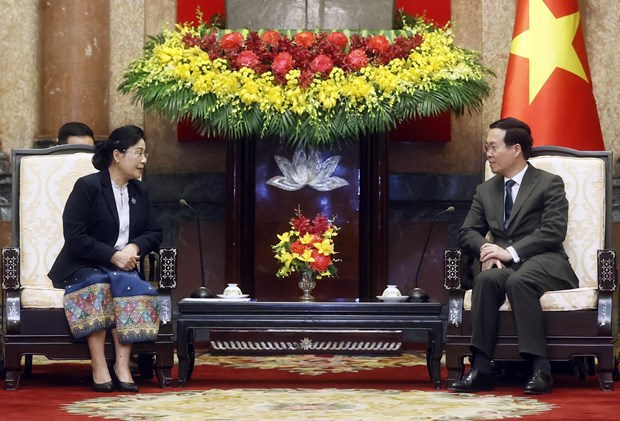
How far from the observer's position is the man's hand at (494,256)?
21.4 feet

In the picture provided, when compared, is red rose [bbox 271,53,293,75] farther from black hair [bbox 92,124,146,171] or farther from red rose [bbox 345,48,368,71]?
black hair [bbox 92,124,146,171]

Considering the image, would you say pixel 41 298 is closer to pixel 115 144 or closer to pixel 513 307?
pixel 115 144

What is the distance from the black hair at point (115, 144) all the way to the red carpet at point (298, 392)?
1.11 m

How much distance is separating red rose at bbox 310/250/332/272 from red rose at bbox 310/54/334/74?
1283 millimetres

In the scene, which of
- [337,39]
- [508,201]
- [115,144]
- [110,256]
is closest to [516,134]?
[508,201]

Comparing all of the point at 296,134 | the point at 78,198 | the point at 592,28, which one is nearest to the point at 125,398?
the point at 78,198

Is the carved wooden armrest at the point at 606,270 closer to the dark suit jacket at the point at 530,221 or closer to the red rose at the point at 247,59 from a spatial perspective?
the dark suit jacket at the point at 530,221

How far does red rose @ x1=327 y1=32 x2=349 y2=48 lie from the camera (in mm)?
7672

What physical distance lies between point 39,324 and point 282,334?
1183mm

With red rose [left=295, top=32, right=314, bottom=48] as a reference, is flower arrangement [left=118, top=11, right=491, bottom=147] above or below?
below

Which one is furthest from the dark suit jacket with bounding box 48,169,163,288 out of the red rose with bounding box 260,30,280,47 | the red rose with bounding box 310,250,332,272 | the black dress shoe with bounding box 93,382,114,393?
the red rose with bounding box 260,30,280,47

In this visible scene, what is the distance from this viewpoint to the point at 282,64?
Answer: 297 inches

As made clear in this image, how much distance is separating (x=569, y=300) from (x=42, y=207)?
2.75m

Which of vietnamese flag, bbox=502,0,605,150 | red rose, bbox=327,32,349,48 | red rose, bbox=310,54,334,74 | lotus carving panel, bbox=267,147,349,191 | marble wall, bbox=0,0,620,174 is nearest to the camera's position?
red rose, bbox=310,54,334,74
